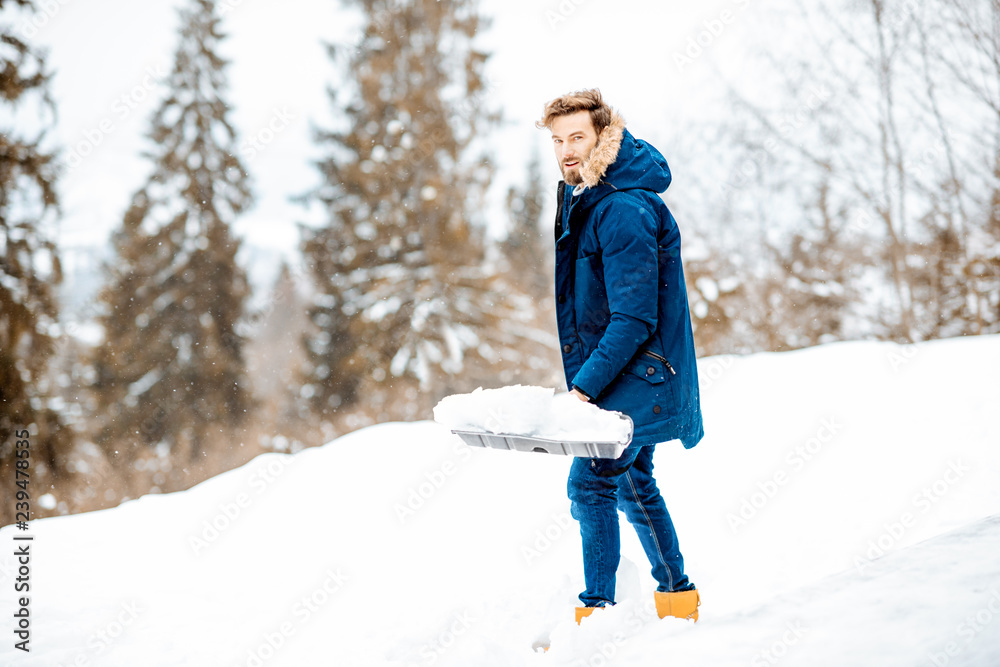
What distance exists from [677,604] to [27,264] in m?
12.6

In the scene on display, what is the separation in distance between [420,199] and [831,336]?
30.2 feet

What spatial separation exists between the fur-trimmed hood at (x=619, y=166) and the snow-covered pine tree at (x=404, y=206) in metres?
11.1

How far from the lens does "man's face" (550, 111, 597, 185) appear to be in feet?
6.64

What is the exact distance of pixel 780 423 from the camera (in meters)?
4.47

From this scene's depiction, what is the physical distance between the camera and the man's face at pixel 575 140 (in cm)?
203

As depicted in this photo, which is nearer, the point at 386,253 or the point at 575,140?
the point at 575,140

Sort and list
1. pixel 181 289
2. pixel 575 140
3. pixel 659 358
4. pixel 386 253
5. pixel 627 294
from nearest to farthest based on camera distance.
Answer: pixel 627 294 → pixel 659 358 → pixel 575 140 → pixel 181 289 → pixel 386 253

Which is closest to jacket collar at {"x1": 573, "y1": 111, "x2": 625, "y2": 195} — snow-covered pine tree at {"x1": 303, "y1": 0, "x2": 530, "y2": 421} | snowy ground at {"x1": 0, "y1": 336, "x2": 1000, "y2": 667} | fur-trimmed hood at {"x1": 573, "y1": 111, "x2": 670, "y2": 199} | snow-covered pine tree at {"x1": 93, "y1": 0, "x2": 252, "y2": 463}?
fur-trimmed hood at {"x1": 573, "y1": 111, "x2": 670, "y2": 199}

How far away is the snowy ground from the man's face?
1.42 m

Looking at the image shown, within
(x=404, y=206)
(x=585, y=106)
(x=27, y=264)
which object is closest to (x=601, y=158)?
(x=585, y=106)

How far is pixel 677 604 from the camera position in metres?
2.13

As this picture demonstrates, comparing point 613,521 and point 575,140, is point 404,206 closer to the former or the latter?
point 575,140

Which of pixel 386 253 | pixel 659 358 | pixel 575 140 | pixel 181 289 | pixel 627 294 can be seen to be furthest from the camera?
pixel 386 253

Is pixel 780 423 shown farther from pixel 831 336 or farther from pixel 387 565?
pixel 831 336
